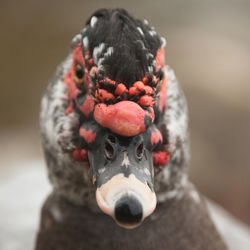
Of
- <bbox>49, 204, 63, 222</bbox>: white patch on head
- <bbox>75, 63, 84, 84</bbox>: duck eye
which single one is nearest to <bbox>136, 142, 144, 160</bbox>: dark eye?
<bbox>75, 63, 84, 84</bbox>: duck eye

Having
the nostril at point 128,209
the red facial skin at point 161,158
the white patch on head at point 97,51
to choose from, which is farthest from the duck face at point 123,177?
the white patch on head at point 97,51

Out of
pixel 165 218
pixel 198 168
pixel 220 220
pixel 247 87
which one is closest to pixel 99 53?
pixel 165 218

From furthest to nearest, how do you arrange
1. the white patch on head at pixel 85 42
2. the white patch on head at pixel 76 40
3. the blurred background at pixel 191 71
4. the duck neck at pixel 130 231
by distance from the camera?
1. the blurred background at pixel 191 71
2. the duck neck at pixel 130 231
3. the white patch on head at pixel 76 40
4. the white patch on head at pixel 85 42

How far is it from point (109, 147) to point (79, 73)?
0.38 m

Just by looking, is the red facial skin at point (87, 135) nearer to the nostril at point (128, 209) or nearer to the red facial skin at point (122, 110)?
the red facial skin at point (122, 110)

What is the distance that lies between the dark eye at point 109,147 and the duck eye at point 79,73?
327 mm

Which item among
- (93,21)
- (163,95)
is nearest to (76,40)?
(93,21)

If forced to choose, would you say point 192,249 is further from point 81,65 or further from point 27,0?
point 27,0

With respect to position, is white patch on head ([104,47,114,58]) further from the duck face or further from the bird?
the duck face

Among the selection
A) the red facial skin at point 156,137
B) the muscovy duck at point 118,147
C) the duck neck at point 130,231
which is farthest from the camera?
the duck neck at point 130,231

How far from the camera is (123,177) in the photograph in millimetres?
1309

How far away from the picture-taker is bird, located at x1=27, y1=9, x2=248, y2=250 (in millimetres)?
1364

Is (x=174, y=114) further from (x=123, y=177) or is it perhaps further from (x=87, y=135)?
(x=123, y=177)

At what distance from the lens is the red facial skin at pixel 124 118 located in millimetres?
1368
